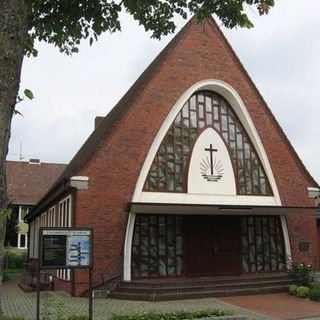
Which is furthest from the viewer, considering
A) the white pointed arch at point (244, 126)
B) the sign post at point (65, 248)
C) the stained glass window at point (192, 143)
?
the stained glass window at point (192, 143)

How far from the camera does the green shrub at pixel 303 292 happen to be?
56.1ft

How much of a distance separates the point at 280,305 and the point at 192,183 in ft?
20.1

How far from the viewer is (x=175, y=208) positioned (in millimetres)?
18250

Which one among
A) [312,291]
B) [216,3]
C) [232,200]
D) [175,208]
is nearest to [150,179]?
[175,208]

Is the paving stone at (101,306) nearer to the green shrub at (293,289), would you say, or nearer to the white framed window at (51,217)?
the green shrub at (293,289)

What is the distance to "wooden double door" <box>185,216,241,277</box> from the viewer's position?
19.9 meters

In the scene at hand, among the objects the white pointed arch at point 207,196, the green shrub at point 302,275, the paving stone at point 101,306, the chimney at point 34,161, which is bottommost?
the paving stone at point 101,306

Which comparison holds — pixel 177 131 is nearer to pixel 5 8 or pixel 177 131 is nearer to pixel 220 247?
pixel 220 247

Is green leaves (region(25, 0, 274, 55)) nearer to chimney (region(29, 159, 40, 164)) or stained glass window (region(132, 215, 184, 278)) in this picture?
stained glass window (region(132, 215, 184, 278))

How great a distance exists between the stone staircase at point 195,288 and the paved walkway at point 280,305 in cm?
42

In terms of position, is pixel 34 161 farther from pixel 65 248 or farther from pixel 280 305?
pixel 65 248

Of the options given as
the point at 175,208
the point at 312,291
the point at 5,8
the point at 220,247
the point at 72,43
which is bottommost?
the point at 312,291

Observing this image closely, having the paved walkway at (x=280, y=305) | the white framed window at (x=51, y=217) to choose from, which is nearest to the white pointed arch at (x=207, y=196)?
the paved walkway at (x=280, y=305)

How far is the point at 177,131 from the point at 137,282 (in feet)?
19.9
